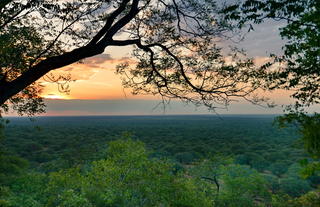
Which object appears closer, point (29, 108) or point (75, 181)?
point (29, 108)

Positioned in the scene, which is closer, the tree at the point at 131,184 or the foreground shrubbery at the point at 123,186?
the foreground shrubbery at the point at 123,186

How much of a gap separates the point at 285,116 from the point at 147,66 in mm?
4639

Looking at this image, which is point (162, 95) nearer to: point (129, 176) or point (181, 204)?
point (129, 176)

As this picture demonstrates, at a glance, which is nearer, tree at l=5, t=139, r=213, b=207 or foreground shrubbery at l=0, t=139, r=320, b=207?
foreground shrubbery at l=0, t=139, r=320, b=207

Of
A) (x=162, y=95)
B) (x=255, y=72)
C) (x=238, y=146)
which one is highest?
(x=255, y=72)

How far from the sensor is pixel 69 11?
870cm

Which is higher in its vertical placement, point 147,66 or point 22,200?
point 147,66

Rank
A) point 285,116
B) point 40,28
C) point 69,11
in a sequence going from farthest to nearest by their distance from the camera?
1. point 40,28
2. point 69,11
3. point 285,116

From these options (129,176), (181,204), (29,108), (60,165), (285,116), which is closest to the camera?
(285,116)

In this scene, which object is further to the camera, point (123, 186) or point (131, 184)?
point (131, 184)

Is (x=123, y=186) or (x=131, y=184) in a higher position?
(x=131, y=184)

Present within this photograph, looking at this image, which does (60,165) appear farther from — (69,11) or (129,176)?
(69,11)

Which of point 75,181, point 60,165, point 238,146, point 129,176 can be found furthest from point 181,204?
point 238,146

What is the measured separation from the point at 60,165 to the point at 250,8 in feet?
144
